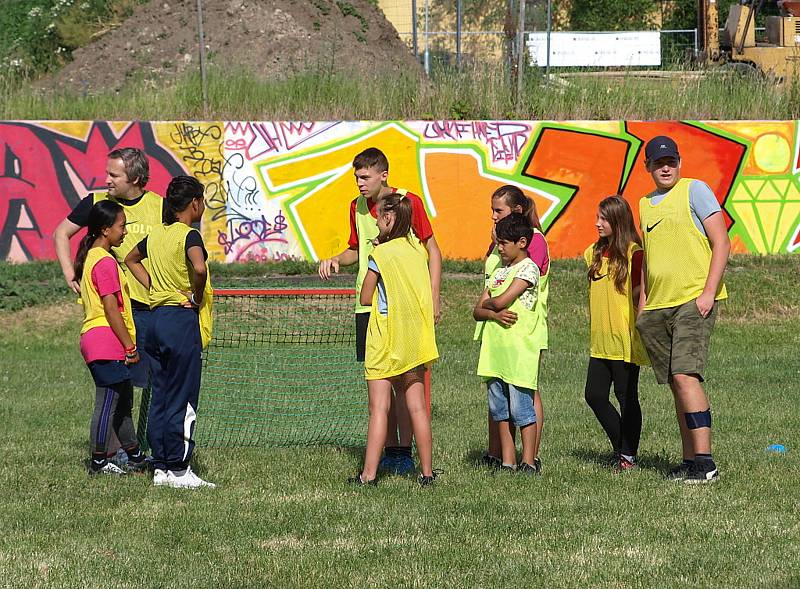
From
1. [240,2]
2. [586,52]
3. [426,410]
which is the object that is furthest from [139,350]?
[586,52]

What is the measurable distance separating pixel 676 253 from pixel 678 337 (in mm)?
519

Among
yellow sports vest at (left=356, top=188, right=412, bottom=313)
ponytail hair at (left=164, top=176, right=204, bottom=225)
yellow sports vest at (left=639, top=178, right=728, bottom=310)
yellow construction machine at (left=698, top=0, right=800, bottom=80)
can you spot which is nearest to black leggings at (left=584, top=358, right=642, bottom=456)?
yellow sports vest at (left=639, top=178, right=728, bottom=310)

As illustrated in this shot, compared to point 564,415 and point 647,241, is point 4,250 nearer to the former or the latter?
point 564,415

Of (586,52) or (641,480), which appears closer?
(641,480)

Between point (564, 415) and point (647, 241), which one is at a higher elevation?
point (647, 241)

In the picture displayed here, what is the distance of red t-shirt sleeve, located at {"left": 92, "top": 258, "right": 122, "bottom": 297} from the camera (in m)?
7.05

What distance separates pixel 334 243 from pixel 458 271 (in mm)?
1998

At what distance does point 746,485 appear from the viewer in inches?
276

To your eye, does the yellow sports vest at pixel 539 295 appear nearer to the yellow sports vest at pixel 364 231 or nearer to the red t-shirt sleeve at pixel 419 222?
the red t-shirt sleeve at pixel 419 222

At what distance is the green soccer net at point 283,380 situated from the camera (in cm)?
897

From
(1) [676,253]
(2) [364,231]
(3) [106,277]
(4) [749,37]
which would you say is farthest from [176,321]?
(4) [749,37]

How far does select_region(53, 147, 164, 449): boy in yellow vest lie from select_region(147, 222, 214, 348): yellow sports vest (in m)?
0.41

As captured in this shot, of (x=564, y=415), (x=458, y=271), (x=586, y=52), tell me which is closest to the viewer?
(x=564, y=415)

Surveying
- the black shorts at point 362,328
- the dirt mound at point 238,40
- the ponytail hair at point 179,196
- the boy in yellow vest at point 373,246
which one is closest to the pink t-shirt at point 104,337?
the ponytail hair at point 179,196
